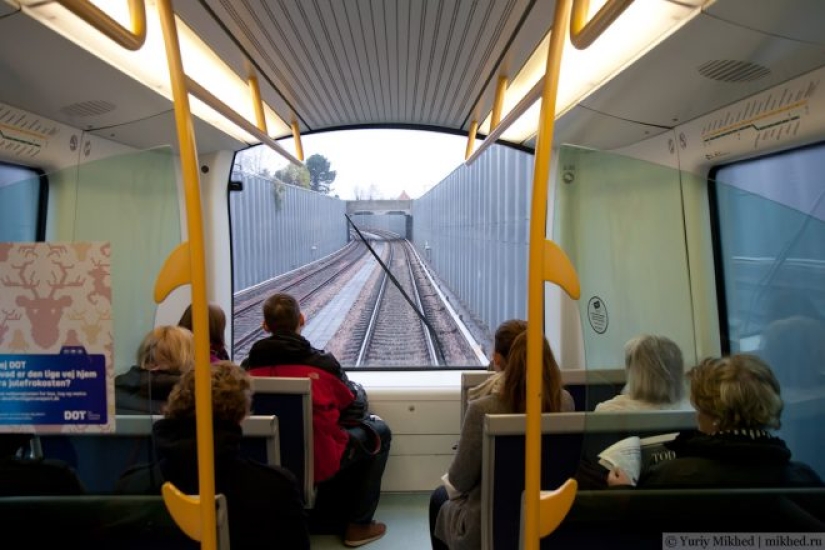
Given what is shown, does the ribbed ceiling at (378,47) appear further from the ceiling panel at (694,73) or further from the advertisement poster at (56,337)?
the advertisement poster at (56,337)

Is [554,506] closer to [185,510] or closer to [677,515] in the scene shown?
[677,515]

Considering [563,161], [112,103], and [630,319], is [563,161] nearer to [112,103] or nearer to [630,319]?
[630,319]

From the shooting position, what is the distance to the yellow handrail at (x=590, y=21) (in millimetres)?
1280

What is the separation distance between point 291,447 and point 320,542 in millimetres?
1042

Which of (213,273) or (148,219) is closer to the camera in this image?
(148,219)

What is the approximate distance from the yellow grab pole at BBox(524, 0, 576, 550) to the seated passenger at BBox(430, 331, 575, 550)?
33.6 inches

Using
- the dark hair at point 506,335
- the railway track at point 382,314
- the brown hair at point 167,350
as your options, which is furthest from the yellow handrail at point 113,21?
the railway track at point 382,314

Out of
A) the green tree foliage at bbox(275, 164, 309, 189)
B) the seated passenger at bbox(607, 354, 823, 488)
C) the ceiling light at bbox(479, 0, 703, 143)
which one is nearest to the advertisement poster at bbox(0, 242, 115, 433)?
the ceiling light at bbox(479, 0, 703, 143)

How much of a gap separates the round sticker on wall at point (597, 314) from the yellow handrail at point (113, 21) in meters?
1.36

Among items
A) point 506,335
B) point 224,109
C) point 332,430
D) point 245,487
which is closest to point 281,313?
point 332,430

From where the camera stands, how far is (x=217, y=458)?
2.18 metres

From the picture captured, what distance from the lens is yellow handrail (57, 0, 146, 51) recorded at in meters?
1.34

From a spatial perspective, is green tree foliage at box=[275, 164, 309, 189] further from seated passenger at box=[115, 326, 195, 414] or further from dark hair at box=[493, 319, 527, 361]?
seated passenger at box=[115, 326, 195, 414]

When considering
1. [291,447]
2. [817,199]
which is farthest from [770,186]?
[291,447]
